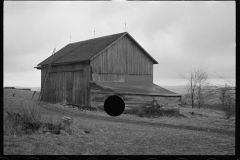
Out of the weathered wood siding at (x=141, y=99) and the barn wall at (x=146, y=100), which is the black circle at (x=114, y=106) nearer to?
the weathered wood siding at (x=141, y=99)

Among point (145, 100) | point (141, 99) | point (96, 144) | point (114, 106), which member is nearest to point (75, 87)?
point (141, 99)

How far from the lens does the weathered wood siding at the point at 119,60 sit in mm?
18909

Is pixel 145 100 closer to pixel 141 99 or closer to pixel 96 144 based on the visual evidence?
pixel 141 99

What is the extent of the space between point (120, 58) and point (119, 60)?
15.3 inches

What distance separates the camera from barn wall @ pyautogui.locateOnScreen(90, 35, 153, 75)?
18922 millimetres

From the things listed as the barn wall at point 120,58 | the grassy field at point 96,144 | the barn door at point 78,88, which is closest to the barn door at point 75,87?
the barn door at point 78,88

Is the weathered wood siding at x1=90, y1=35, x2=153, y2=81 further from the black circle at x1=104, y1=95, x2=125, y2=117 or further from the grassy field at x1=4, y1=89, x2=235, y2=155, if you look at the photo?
the black circle at x1=104, y1=95, x2=125, y2=117

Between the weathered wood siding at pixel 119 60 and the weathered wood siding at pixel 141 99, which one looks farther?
the weathered wood siding at pixel 119 60

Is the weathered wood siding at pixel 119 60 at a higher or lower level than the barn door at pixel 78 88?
higher

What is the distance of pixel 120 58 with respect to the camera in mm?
19156

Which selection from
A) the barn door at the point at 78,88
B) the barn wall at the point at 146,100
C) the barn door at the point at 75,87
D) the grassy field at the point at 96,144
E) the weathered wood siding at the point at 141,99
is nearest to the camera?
the grassy field at the point at 96,144

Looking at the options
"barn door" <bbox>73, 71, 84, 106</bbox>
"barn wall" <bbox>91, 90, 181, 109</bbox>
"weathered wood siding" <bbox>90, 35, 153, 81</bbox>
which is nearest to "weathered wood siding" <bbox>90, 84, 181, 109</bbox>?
"barn wall" <bbox>91, 90, 181, 109</bbox>
